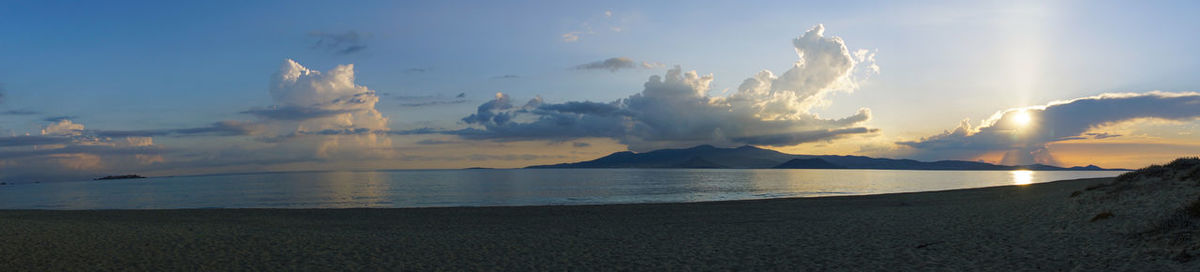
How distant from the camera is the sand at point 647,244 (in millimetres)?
13570

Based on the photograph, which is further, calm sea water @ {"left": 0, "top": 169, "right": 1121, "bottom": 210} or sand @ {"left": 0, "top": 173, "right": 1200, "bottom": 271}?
calm sea water @ {"left": 0, "top": 169, "right": 1121, "bottom": 210}

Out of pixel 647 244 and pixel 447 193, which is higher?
pixel 447 193

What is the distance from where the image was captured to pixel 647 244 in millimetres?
17719

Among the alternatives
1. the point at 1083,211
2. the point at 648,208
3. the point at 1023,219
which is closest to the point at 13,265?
the point at 648,208

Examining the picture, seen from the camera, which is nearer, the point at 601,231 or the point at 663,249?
the point at 663,249

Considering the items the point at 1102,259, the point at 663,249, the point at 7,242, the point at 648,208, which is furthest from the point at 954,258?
the point at 7,242

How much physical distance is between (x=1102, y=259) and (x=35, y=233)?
31697 mm

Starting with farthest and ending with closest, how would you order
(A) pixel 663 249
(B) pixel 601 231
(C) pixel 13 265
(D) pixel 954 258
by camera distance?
(B) pixel 601 231
(A) pixel 663 249
(C) pixel 13 265
(D) pixel 954 258

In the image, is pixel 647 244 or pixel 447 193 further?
pixel 447 193

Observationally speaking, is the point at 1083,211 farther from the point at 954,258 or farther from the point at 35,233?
the point at 35,233

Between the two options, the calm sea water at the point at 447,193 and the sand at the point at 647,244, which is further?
the calm sea water at the point at 447,193

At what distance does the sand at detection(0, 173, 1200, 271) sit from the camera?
13.6 metres

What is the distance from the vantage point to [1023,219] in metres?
19.8

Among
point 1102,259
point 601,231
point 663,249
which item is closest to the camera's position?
point 1102,259
